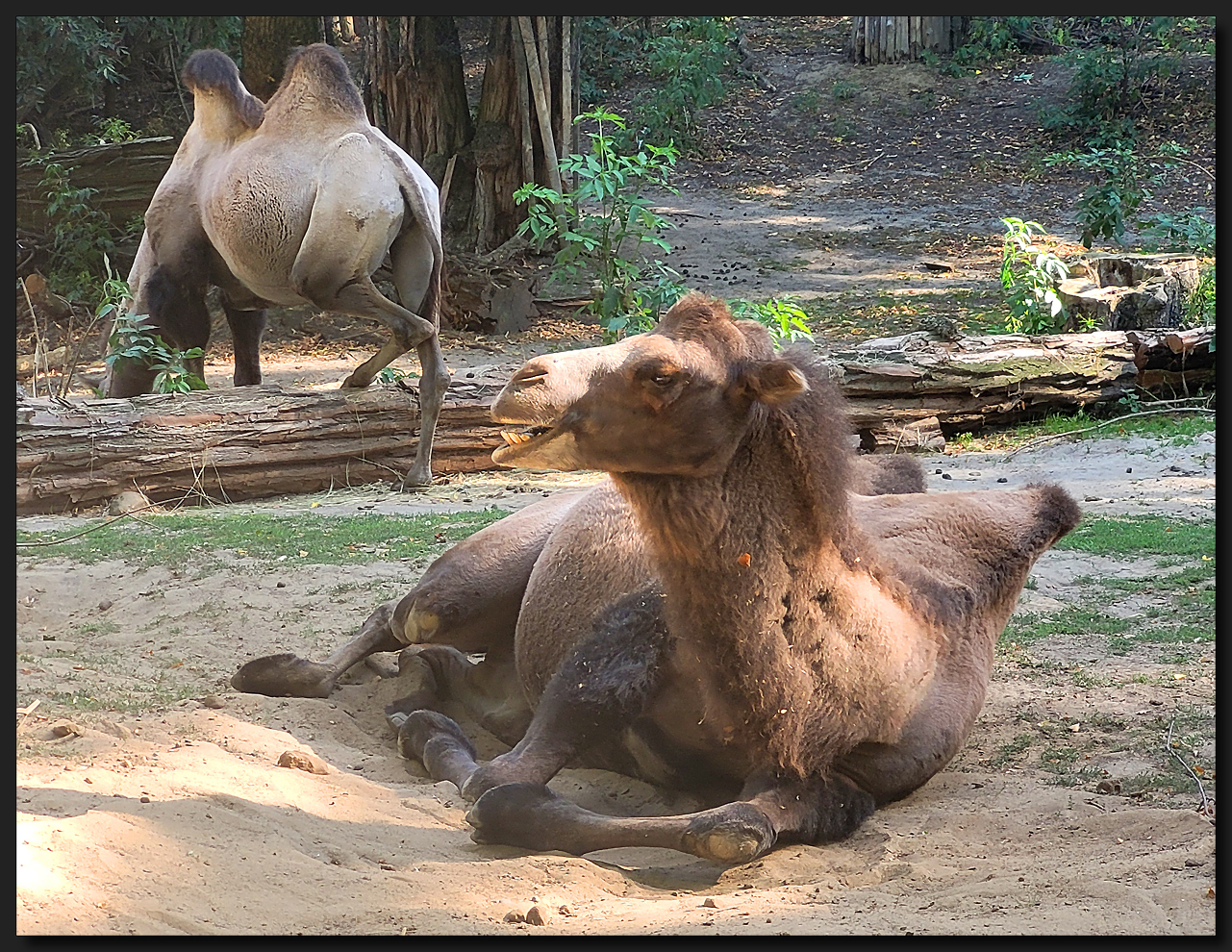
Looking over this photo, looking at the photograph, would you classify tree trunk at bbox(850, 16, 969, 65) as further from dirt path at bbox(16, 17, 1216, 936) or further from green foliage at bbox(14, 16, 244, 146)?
dirt path at bbox(16, 17, 1216, 936)

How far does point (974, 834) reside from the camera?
11.5ft

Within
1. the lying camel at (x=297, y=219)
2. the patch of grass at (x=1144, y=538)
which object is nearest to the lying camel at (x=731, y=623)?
the patch of grass at (x=1144, y=538)

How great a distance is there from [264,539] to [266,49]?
7643 millimetres

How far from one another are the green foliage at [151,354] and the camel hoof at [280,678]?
13.6 ft

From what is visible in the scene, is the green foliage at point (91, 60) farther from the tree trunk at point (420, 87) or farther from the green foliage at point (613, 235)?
the green foliage at point (613, 235)

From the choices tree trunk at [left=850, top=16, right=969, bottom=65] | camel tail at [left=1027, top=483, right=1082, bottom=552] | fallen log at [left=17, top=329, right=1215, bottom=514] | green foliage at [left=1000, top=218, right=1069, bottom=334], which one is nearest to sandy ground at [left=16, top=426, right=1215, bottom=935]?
camel tail at [left=1027, top=483, right=1082, bottom=552]

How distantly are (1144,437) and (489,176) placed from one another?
8252mm

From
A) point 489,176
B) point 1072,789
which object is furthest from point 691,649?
point 489,176

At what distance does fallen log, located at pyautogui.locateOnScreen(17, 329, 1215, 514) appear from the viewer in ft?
24.5

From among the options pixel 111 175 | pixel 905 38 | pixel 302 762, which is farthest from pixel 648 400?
pixel 905 38

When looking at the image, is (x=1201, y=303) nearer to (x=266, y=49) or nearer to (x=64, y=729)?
(x=266, y=49)

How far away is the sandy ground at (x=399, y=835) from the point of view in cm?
278

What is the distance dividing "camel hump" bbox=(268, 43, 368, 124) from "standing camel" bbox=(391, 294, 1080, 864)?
5.62 metres

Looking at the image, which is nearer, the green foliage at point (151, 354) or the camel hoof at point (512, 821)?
the camel hoof at point (512, 821)
